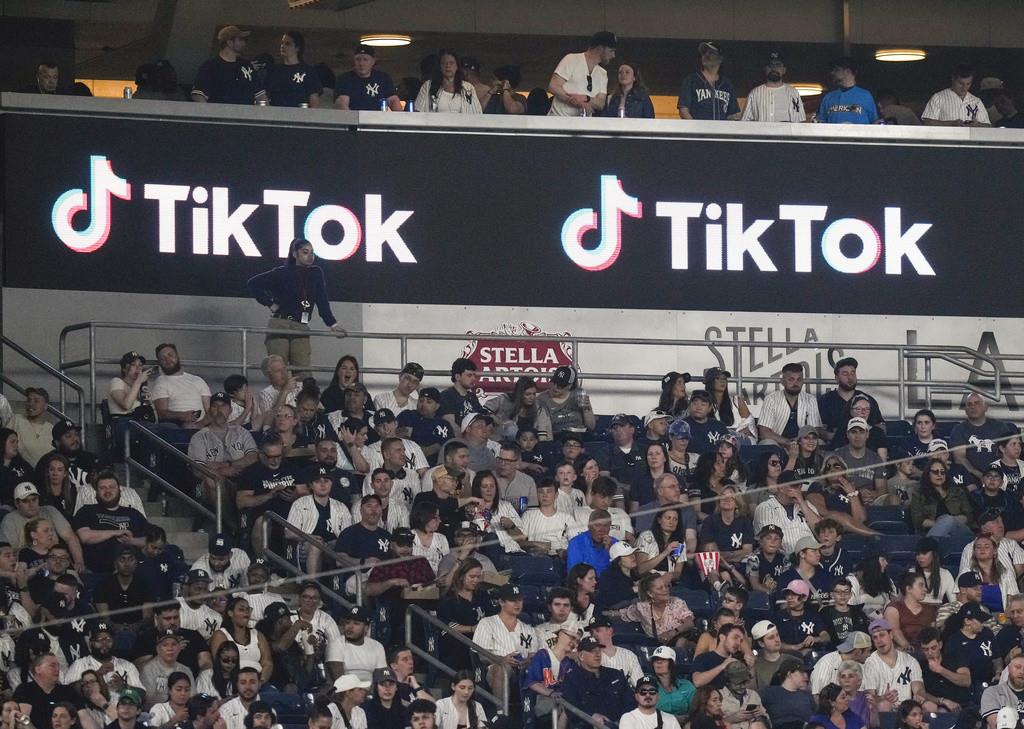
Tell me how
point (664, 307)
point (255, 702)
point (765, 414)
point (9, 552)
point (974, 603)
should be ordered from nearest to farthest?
point (255, 702) < point (9, 552) < point (974, 603) < point (765, 414) < point (664, 307)

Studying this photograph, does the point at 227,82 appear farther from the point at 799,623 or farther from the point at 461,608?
the point at 799,623

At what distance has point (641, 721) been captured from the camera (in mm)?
14656

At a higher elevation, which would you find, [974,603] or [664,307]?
[664,307]

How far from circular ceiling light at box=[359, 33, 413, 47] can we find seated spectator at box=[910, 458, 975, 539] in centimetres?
972

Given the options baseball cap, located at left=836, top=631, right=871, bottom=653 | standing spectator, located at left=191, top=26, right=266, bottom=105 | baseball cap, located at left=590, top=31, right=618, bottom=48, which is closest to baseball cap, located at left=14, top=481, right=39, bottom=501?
baseball cap, located at left=836, top=631, right=871, bottom=653

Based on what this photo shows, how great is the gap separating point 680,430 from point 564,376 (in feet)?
4.02

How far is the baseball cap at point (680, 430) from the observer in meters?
18.1

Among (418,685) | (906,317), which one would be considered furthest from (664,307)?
(418,685)

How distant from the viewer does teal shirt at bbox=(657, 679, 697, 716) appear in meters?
15.1

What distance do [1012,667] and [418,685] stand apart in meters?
3.97

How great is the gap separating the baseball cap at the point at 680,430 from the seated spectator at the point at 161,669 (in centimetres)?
485

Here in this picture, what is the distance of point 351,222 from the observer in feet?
68.9

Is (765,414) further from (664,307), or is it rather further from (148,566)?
(148,566)

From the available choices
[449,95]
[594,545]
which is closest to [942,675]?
[594,545]
